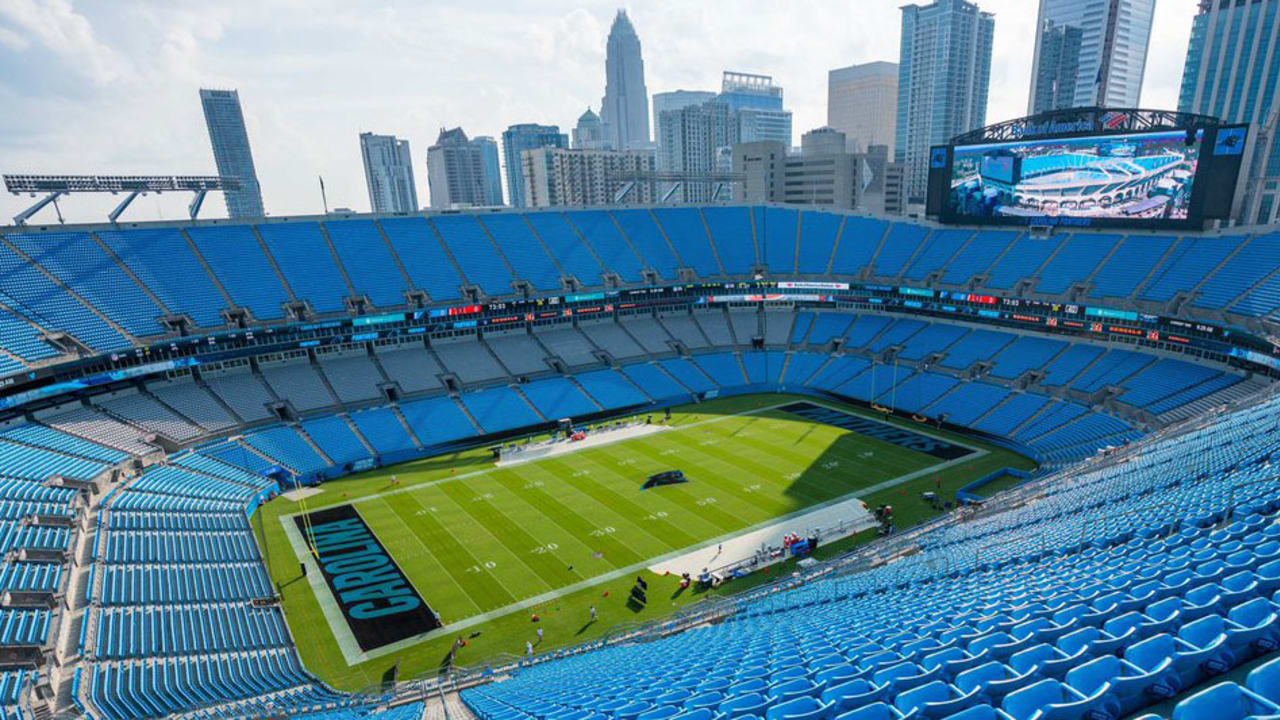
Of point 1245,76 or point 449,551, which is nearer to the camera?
point 449,551

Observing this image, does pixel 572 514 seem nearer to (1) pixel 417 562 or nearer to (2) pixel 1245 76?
(1) pixel 417 562

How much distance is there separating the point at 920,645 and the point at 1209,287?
173ft

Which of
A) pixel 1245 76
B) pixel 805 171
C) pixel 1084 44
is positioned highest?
pixel 1084 44

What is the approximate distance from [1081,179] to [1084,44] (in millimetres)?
186757

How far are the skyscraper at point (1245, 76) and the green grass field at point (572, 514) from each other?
11425 centimetres

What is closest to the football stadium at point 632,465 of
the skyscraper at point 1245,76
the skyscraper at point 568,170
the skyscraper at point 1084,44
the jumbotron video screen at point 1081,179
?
the jumbotron video screen at point 1081,179

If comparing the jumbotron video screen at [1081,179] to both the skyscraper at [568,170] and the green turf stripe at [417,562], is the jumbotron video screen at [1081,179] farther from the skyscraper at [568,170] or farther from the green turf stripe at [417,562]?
the skyscraper at [568,170]

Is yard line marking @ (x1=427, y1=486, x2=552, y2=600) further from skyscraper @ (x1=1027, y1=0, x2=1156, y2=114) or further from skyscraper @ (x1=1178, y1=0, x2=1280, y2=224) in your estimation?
skyscraper @ (x1=1027, y1=0, x2=1156, y2=114)

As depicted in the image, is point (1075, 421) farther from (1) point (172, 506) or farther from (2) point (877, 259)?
(1) point (172, 506)

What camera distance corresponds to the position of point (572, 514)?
39.8m

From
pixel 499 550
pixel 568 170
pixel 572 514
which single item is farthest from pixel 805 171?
pixel 499 550

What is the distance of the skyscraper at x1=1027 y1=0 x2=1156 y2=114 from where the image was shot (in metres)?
192

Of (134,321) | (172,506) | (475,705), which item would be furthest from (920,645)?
(134,321)

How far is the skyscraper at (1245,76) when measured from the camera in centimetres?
11606
